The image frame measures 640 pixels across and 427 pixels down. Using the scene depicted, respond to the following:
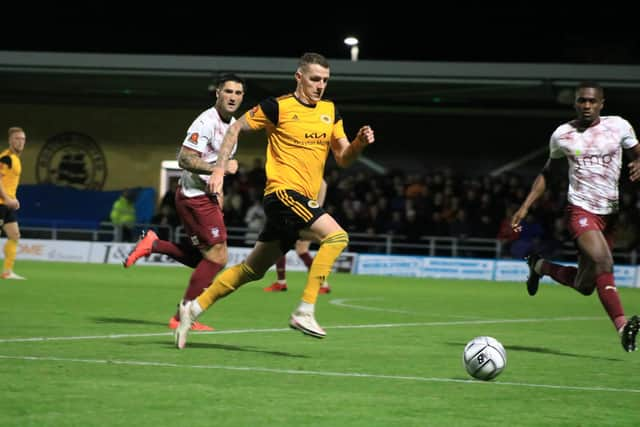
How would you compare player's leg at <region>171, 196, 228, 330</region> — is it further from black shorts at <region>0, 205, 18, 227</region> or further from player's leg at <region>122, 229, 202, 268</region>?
black shorts at <region>0, 205, 18, 227</region>

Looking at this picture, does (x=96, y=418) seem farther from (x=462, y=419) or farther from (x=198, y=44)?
(x=198, y=44)

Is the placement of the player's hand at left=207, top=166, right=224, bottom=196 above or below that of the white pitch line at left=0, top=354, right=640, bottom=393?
above

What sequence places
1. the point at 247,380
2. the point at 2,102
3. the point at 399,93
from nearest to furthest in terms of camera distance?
the point at 247,380 → the point at 399,93 → the point at 2,102

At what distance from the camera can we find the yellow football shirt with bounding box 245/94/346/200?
28.8 ft

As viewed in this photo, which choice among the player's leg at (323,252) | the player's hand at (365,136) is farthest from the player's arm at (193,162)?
the player's hand at (365,136)

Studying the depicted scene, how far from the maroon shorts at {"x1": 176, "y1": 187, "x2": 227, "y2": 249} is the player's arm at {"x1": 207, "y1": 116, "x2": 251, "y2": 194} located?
2.10 metres

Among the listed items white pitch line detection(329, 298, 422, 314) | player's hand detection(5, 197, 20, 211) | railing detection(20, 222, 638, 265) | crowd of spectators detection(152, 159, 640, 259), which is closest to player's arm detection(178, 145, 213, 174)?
white pitch line detection(329, 298, 422, 314)

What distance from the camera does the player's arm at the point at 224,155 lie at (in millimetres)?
8305

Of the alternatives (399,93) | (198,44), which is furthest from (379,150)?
(198,44)

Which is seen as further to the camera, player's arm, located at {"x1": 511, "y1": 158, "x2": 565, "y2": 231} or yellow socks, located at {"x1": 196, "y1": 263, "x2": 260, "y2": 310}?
player's arm, located at {"x1": 511, "y1": 158, "x2": 565, "y2": 231}

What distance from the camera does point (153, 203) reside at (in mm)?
35875

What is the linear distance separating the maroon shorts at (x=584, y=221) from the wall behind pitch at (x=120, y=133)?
2809cm

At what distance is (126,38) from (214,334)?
33.4 m

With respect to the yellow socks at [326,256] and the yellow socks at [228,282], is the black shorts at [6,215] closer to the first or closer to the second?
the yellow socks at [228,282]
